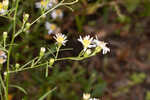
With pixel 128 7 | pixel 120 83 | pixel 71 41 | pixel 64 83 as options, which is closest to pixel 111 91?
pixel 120 83

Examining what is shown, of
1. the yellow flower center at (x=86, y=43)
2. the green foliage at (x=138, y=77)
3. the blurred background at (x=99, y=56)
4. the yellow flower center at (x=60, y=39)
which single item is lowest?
the green foliage at (x=138, y=77)

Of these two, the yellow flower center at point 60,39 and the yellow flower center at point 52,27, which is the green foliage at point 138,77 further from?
the yellow flower center at point 60,39

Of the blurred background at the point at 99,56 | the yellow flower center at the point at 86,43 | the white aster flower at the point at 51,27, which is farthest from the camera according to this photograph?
the white aster flower at the point at 51,27

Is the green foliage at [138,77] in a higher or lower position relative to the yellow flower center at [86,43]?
lower

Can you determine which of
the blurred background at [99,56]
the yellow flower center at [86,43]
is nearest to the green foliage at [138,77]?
the blurred background at [99,56]

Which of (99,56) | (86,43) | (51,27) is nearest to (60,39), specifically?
(86,43)

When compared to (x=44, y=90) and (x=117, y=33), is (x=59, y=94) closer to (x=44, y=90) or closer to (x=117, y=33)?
(x=44, y=90)

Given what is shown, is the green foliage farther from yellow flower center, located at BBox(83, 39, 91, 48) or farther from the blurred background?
yellow flower center, located at BBox(83, 39, 91, 48)

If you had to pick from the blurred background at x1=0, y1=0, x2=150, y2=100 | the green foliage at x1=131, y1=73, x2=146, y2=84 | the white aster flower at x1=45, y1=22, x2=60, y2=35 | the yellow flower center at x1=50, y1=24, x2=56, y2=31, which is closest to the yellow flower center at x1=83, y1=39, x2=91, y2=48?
the blurred background at x1=0, y1=0, x2=150, y2=100
